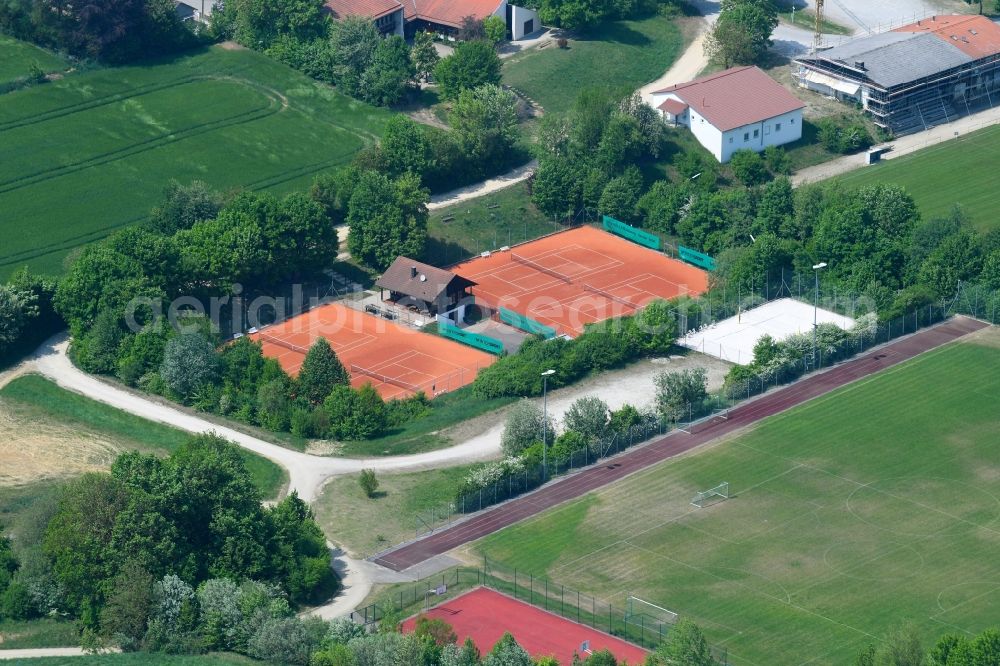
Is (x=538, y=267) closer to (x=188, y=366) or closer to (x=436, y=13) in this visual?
(x=188, y=366)

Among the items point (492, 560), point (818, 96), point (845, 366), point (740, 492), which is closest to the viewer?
point (492, 560)

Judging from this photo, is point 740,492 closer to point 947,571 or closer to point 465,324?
point 947,571

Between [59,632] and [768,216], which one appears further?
[768,216]

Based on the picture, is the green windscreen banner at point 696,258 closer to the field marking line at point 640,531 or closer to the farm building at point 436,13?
the field marking line at point 640,531

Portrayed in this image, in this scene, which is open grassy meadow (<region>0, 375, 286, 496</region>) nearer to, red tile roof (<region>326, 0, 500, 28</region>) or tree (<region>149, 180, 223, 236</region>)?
tree (<region>149, 180, 223, 236</region>)

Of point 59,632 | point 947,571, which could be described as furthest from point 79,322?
point 947,571

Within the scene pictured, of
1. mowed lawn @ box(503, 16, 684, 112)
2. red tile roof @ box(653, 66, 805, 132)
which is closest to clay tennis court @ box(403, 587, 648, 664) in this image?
red tile roof @ box(653, 66, 805, 132)
